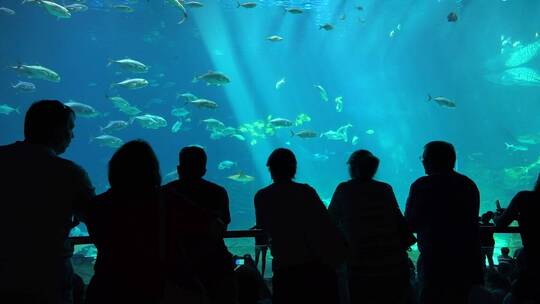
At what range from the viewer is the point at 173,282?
6.91 ft

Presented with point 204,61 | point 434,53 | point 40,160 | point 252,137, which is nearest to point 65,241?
point 40,160

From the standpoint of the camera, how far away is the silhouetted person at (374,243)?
275 centimetres

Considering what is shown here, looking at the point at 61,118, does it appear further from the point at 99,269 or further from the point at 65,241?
the point at 99,269

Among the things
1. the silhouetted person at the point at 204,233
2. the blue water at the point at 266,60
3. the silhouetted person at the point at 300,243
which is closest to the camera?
the silhouetted person at the point at 204,233

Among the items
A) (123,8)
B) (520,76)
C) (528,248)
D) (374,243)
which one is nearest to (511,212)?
(528,248)

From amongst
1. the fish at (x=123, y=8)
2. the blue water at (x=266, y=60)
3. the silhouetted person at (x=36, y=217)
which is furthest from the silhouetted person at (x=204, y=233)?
the blue water at (x=266, y=60)

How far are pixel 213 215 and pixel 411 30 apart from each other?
142ft

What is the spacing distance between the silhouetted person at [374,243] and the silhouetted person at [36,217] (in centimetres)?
176

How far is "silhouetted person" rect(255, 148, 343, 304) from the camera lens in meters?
2.49

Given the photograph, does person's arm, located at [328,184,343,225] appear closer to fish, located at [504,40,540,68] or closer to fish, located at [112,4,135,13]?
fish, located at [112,4,135,13]

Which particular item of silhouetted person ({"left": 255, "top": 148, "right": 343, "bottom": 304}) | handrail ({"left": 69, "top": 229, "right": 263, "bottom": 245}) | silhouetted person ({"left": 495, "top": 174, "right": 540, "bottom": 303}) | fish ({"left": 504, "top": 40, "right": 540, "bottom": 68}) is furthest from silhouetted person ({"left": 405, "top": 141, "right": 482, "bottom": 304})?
fish ({"left": 504, "top": 40, "right": 540, "bottom": 68})

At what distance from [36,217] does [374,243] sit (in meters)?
2.14

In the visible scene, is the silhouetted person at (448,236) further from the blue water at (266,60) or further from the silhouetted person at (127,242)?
the blue water at (266,60)

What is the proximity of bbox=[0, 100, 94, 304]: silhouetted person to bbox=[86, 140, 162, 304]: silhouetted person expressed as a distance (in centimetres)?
18
